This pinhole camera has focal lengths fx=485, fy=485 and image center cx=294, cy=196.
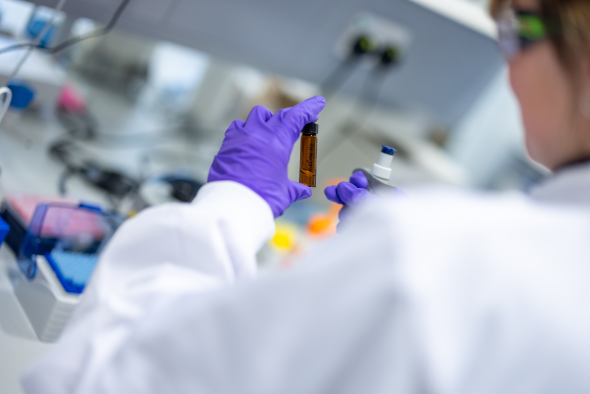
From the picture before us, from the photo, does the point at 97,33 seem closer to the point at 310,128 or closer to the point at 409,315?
the point at 310,128

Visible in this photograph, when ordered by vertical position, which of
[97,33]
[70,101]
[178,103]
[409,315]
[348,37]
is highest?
[409,315]

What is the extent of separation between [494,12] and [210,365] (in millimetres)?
463

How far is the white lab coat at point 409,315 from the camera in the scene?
0.32 m

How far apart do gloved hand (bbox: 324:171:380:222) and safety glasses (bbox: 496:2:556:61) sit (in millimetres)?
267

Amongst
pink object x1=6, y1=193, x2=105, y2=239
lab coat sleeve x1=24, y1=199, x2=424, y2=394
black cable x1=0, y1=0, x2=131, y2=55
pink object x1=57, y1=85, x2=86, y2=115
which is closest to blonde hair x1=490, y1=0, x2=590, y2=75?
lab coat sleeve x1=24, y1=199, x2=424, y2=394

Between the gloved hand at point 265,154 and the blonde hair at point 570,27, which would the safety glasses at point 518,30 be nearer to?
the blonde hair at point 570,27

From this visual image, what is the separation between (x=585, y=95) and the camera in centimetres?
44

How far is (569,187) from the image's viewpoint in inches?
17.5

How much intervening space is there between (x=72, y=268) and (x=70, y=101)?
3.01ft

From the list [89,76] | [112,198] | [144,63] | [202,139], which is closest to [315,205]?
[202,139]

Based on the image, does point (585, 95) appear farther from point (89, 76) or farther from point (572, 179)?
point (89, 76)

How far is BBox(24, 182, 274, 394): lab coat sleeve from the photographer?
47 cm

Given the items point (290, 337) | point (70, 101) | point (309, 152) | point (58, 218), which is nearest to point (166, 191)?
point (58, 218)

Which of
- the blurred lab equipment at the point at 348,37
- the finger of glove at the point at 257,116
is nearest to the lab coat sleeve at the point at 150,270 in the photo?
the finger of glove at the point at 257,116
